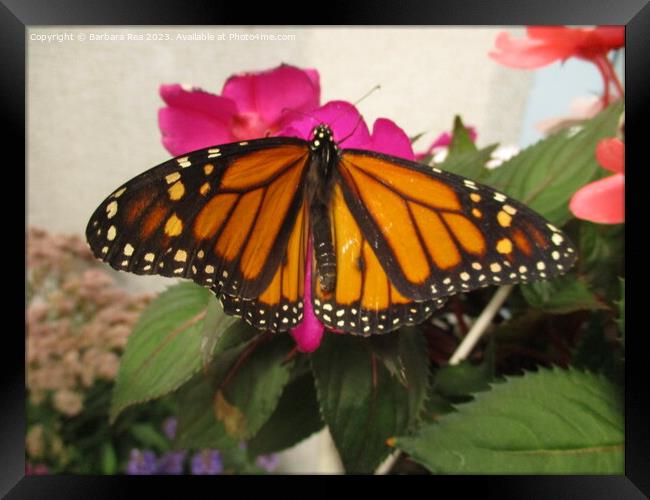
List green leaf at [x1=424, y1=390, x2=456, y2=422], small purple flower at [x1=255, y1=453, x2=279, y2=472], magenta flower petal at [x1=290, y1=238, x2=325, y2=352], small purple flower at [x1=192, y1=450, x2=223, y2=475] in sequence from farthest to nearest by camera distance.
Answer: small purple flower at [x1=255, y1=453, x2=279, y2=472] < small purple flower at [x1=192, y1=450, x2=223, y2=475] < green leaf at [x1=424, y1=390, x2=456, y2=422] < magenta flower petal at [x1=290, y1=238, x2=325, y2=352]

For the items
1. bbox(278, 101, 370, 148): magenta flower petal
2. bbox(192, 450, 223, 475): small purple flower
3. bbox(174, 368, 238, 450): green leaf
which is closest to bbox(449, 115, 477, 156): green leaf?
bbox(278, 101, 370, 148): magenta flower petal

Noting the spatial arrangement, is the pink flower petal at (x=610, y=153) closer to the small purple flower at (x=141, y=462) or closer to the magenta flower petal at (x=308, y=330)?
the magenta flower petal at (x=308, y=330)

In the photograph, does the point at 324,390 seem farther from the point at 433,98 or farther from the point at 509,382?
the point at 433,98

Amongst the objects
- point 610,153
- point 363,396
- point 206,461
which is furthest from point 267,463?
point 610,153

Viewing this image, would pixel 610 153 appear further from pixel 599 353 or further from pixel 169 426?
pixel 169 426

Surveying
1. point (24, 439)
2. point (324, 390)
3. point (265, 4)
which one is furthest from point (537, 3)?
point (24, 439)

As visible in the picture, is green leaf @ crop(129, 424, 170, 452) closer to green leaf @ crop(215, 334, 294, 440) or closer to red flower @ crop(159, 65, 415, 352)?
green leaf @ crop(215, 334, 294, 440)
